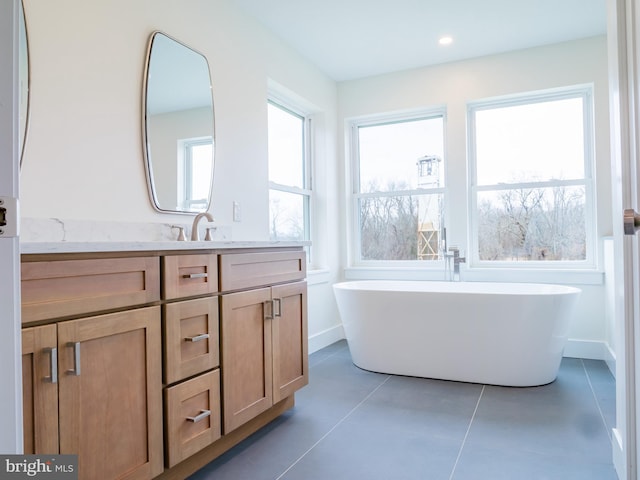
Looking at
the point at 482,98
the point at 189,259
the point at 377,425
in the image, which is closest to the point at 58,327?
the point at 189,259

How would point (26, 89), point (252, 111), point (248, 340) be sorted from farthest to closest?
1. point (252, 111)
2. point (248, 340)
3. point (26, 89)

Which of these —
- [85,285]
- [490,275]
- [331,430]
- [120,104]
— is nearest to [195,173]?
[120,104]

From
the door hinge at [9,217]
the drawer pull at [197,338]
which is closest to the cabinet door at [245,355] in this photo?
the drawer pull at [197,338]

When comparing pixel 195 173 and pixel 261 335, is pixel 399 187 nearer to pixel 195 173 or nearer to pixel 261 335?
pixel 195 173

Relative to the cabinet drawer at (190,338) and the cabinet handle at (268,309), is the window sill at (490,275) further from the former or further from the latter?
the cabinet drawer at (190,338)

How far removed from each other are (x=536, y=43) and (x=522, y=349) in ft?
7.86

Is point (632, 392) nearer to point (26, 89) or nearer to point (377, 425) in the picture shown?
point (377, 425)

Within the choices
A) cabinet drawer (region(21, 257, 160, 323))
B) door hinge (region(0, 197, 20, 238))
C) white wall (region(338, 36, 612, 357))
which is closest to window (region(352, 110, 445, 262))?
white wall (region(338, 36, 612, 357))

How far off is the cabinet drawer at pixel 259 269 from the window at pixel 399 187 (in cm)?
189

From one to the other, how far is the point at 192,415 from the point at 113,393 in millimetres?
393

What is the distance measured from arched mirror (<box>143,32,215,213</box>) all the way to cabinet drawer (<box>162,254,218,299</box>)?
67cm

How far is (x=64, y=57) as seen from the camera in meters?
1.82

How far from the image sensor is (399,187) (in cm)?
420

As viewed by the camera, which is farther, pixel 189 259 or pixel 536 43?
pixel 536 43
